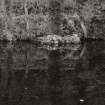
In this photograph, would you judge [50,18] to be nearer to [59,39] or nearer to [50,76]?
[59,39]

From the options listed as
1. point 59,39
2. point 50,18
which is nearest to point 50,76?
point 59,39

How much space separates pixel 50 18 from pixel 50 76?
18171 mm

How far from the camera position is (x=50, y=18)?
34031 mm

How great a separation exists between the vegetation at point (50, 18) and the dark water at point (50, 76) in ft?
14.9

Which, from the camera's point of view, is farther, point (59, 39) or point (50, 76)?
point (59, 39)

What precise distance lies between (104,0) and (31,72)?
21.8 meters

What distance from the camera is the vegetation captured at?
30.7 meters

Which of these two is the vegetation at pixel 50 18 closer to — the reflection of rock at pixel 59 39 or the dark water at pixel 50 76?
the reflection of rock at pixel 59 39

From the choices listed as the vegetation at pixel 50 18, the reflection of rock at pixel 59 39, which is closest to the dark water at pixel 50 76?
the reflection of rock at pixel 59 39

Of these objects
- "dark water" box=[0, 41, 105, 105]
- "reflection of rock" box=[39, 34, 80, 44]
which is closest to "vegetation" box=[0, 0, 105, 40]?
"reflection of rock" box=[39, 34, 80, 44]

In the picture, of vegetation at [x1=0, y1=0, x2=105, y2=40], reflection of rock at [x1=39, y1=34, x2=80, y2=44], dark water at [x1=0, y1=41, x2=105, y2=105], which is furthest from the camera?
vegetation at [x1=0, y1=0, x2=105, y2=40]

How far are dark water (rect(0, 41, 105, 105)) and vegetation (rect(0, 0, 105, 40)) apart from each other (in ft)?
14.9

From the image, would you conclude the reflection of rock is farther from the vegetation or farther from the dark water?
the dark water

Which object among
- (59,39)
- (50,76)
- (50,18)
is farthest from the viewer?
(50,18)
